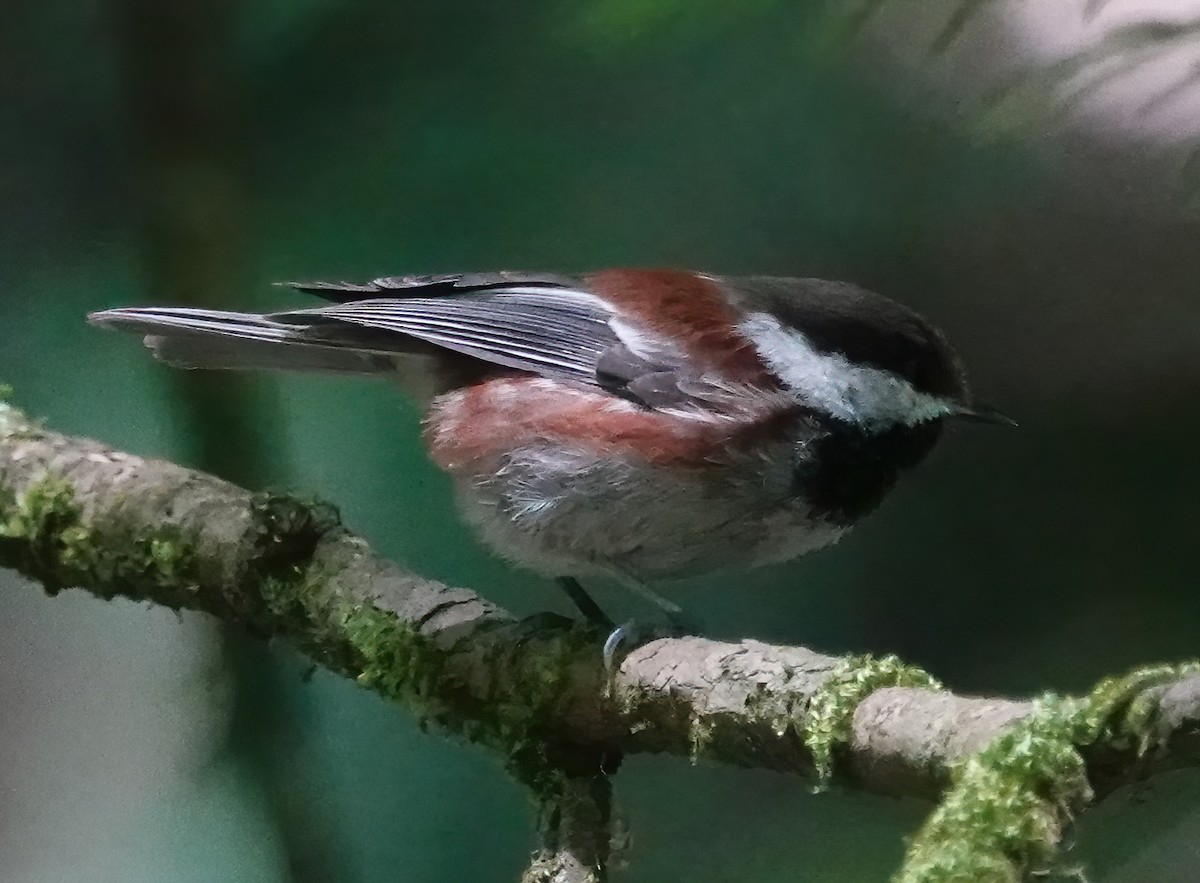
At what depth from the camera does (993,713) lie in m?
0.69

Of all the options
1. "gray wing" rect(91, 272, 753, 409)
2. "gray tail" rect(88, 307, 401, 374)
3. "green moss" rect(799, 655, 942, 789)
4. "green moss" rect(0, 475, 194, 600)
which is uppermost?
"gray wing" rect(91, 272, 753, 409)

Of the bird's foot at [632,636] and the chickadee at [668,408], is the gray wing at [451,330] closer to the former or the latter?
the chickadee at [668,408]

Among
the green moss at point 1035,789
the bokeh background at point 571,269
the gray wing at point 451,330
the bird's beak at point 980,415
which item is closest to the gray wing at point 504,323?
the gray wing at point 451,330

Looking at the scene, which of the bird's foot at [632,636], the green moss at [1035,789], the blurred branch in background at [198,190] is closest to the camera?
the green moss at [1035,789]

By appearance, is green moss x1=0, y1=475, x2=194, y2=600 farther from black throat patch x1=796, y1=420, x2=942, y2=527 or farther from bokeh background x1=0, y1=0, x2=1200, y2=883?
black throat patch x1=796, y1=420, x2=942, y2=527

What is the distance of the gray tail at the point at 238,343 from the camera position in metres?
1.22

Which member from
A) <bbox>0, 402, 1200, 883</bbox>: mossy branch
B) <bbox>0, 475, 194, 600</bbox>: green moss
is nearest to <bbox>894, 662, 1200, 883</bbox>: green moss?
<bbox>0, 402, 1200, 883</bbox>: mossy branch

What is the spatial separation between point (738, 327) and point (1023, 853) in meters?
0.61

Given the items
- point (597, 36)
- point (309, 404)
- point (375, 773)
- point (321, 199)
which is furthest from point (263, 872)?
point (597, 36)

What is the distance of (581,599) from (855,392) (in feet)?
1.37

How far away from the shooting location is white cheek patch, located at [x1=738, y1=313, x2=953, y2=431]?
3.43ft

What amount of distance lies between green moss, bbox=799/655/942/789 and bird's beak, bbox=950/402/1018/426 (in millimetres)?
349

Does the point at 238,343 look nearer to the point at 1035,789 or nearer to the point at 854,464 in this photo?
the point at 854,464

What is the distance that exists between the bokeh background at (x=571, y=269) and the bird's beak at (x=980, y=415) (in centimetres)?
4
